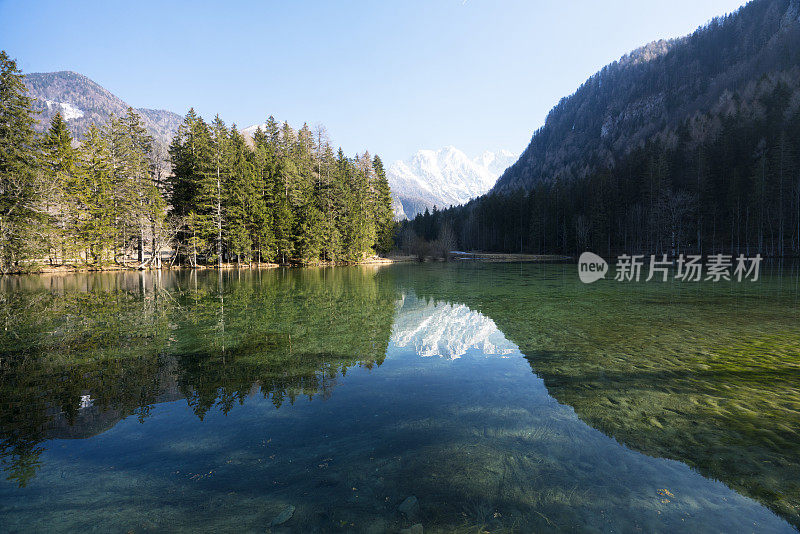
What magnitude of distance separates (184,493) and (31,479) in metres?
1.59

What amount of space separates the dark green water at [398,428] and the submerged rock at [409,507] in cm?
2

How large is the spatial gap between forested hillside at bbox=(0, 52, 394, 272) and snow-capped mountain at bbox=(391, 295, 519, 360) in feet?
97.2

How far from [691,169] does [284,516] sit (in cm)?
7842

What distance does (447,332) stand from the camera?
9.69 metres

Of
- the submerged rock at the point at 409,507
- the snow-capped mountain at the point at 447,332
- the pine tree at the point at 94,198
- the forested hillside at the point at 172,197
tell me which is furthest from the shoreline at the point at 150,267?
the submerged rock at the point at 409,507

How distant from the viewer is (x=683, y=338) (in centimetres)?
849

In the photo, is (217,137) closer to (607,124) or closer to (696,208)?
(696,208)

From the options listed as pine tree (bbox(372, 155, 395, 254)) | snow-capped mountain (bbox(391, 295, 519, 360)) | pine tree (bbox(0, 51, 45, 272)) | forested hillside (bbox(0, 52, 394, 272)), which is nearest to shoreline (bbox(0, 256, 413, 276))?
forested hillside (bbox(0, 52, 394, 272))

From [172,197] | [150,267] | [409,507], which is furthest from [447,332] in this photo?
[172,197]

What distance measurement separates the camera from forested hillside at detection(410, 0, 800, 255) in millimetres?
50312

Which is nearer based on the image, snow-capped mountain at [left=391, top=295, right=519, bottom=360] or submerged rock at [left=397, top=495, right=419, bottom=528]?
submerged rock at [left=397, top=495, right=419, bottom=528]

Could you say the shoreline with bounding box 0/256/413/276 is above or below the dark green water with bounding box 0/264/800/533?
above

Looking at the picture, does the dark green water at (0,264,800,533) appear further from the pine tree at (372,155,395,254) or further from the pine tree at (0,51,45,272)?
the pine tree at (372,155,395,254)

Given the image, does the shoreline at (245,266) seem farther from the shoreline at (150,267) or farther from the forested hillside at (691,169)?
the forested hillside at (691,169)
